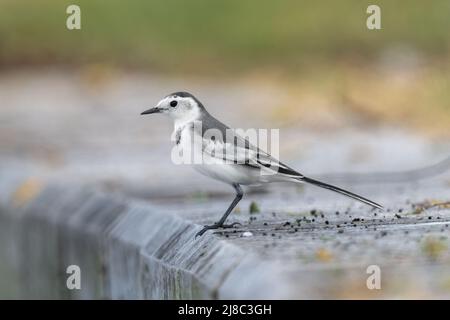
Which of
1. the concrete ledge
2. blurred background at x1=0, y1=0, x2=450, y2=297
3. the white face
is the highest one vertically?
blurred background at x1=0, y1=0, x2=450, y2=297

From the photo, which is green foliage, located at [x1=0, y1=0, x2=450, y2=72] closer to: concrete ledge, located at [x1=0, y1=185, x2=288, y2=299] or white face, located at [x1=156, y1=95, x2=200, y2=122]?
concrete ledge, located at [x1=0, y1=185, x2=288, y2=299]

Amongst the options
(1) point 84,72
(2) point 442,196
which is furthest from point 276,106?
(2) point 442,196

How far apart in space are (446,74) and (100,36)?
795 cm

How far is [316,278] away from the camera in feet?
17.0

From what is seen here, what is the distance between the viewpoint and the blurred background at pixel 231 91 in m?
9.27

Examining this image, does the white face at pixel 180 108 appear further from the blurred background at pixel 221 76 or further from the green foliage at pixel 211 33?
the green foliage at pixel 211 33

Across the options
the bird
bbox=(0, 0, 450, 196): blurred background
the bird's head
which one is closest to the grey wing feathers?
the bird

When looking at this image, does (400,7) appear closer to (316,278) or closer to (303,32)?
(303,32)

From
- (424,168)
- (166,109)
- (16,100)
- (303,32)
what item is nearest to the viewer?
(166,109)

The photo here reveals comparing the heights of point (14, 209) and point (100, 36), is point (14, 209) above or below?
below

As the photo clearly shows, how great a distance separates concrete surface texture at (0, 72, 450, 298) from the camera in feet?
17.8

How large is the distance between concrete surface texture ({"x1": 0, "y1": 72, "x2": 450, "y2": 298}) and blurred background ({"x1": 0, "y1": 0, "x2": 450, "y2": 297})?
4 centimetres

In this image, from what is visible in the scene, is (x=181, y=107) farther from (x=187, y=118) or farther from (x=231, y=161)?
(x=231, y=161)

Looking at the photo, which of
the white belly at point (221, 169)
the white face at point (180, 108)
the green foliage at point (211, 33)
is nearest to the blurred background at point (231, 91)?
the green foliage at point (211, 33)
